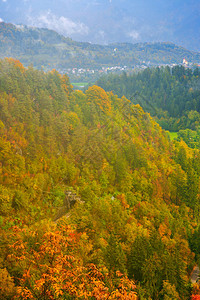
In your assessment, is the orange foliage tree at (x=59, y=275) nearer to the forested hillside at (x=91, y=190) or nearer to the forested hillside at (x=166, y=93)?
the forested hillside at (x=91, y=190)

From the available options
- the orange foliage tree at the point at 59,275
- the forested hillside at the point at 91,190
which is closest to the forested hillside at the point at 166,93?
the forested hillside at the point at 91,190

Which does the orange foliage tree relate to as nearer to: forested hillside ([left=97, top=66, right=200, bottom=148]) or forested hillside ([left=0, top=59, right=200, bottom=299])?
forested hillside ([left=0, top=59, right=200, bottom=299])

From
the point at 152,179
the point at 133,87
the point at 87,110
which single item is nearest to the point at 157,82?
the point at 133,87

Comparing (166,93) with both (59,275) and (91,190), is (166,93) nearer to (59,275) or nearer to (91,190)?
(91,190)

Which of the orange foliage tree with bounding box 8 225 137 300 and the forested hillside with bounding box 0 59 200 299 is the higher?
the orange foliage tree with bounding box 8 225 137 300

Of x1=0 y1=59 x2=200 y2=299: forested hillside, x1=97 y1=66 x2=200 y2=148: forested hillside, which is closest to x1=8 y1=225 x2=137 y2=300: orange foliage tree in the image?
x1=0 y1=59 x2=200 y2=299: forested hillside

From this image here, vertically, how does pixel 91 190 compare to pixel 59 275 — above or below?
below

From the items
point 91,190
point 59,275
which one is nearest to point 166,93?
point 91,190
